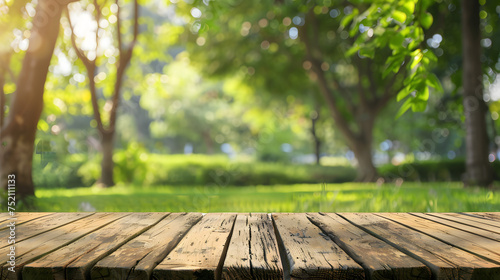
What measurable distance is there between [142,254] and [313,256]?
2.51 feet

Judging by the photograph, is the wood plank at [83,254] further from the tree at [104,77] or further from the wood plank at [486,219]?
the tree at [104,77]

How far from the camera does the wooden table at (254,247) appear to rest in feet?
5.09

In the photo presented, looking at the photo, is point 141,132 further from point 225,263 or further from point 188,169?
point 225,263

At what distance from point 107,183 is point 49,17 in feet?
24.1

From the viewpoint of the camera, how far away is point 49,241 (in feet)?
6.83

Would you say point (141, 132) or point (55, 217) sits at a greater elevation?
point (141, 132)

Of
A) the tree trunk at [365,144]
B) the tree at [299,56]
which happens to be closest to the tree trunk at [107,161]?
the tree at [299,56]

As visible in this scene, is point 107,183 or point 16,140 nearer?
point 16,140

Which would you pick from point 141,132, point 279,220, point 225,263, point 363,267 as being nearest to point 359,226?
point 279,220

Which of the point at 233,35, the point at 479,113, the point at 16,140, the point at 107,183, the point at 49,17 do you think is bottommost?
the point at 107,183

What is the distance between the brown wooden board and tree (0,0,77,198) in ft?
16.1

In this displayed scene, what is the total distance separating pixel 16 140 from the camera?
5.79 metres

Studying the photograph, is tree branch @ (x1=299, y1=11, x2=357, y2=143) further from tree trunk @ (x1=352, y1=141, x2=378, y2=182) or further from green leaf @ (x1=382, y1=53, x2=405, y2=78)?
green leaf @ (x1=382, y1=53, x2=405, y2=78)

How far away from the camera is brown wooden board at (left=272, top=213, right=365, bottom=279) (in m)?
1.53
